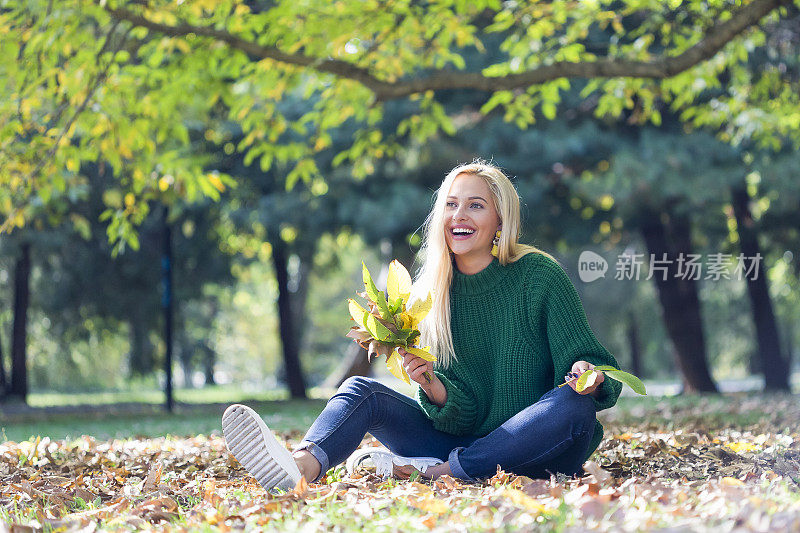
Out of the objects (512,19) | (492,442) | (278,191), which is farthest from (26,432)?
(492,442)

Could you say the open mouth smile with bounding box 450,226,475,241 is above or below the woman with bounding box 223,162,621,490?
above

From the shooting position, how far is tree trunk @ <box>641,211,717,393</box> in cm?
1266

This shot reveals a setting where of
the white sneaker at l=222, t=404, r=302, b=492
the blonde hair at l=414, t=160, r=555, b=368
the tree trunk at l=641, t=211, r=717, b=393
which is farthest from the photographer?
the tree trunk at l=641, t=211, r=717, b=393

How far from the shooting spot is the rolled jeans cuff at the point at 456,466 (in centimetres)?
339

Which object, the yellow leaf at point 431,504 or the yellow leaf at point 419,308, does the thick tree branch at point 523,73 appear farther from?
the yellow leaf at point 431,504

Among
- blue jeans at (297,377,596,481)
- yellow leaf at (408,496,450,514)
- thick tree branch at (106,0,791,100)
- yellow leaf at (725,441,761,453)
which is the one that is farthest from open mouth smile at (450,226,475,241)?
thick tree branch at (106,0,791,100)

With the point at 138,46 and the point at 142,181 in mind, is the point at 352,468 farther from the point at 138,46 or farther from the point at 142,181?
the point at 138,46

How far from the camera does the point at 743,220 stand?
41.8 feet

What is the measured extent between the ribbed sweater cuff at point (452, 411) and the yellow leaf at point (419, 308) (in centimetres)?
48

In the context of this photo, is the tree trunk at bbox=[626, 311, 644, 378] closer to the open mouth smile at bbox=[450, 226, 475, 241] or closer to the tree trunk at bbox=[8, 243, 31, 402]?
the tree trunk at bbox=[8, 243, 31, 402]

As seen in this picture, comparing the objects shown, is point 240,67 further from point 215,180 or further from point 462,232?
point 462,232

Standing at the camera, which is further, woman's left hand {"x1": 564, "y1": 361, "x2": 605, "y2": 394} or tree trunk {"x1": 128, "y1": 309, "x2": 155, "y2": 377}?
tree trunk {"x1": 128, "y1": 309, "x2": 155, "y2": 377}

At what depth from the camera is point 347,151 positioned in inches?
294

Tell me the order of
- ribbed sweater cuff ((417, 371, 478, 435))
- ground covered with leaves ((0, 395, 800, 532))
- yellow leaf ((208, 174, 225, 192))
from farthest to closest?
yellow leaf ((208, 174, 225, 192)) < ribbed sweater cuff ((417, 371, 478, 435)) < ground covered with leaves ((0, 395, 800, 532))
